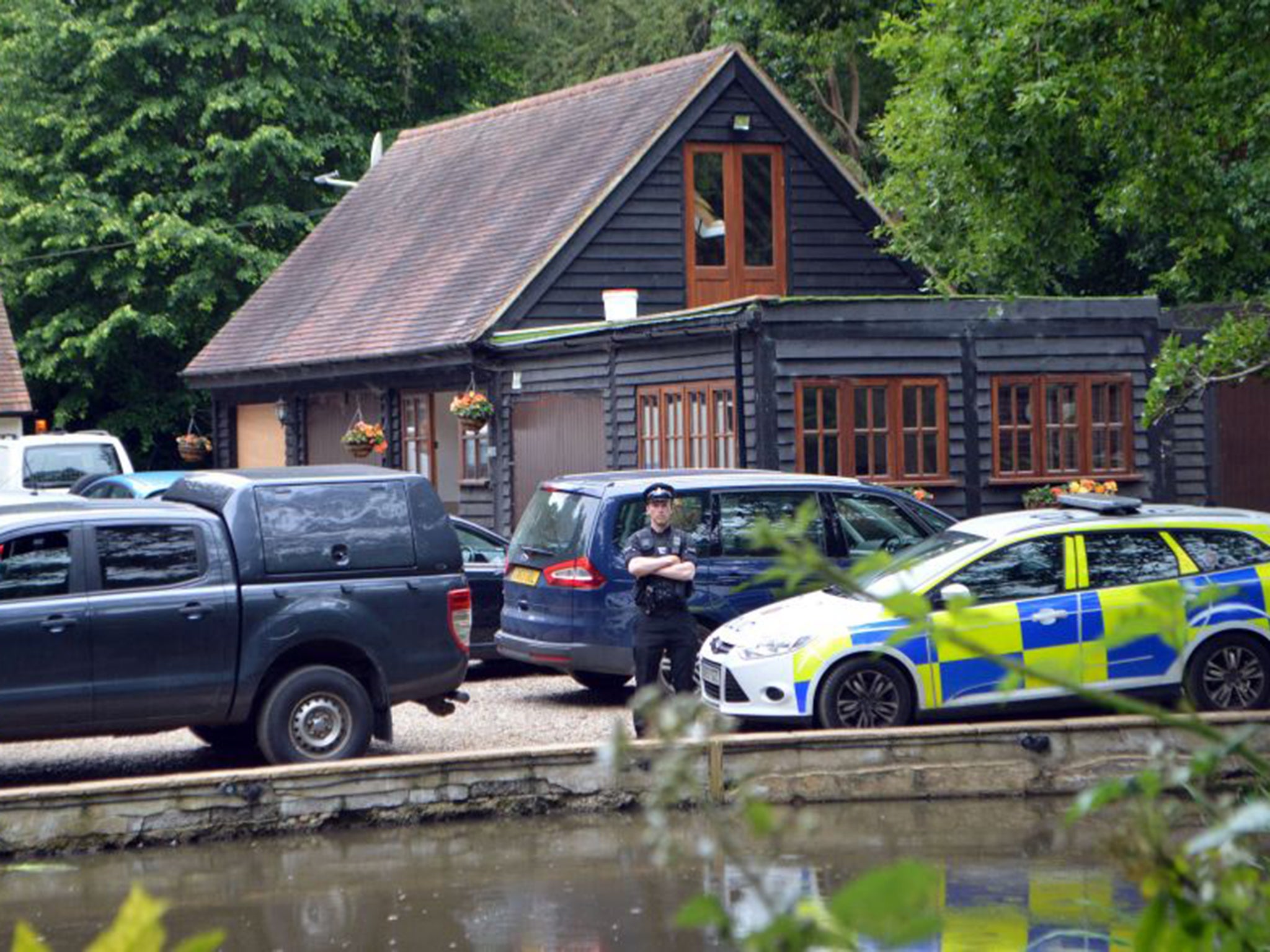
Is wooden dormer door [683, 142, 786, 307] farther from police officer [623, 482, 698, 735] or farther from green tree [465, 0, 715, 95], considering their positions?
police officer [623, 482, 698, 735]

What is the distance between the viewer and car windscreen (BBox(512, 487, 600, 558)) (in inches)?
599

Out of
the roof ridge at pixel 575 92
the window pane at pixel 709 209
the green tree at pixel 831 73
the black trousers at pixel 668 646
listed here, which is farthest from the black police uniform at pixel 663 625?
the roof ridge at pixel 575 92

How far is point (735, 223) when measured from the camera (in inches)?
1155

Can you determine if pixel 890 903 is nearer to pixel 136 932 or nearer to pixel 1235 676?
pixel 136 932

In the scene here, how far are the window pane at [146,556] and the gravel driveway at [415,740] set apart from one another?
5.21 ft

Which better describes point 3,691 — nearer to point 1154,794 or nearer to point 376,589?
point 376,589

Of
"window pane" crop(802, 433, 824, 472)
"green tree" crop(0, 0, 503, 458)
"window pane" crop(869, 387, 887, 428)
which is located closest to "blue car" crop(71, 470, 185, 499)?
"window pane" crop(802, 433, 824, 472)

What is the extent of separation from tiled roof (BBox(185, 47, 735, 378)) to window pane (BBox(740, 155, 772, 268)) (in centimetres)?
152

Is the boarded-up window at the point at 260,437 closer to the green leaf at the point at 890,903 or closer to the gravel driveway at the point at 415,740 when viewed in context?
the gravel driveway at the point at 415,740

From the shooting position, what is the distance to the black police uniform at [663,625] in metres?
13.5

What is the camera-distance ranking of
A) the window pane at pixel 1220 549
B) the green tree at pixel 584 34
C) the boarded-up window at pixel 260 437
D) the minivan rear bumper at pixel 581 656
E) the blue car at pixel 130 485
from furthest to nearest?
the green tree at pixel 584 34
the boarded-up window at pixel 260 437
the blue car at pixel 130 485
the minivan rear bumper at pixel 581 656
the window pane at pixel 1220 549

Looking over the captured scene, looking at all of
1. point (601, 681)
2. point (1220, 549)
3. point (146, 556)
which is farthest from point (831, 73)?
point (146, 556)

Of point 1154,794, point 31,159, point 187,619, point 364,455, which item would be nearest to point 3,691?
point 187,619

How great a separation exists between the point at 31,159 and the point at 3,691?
30.4 m
